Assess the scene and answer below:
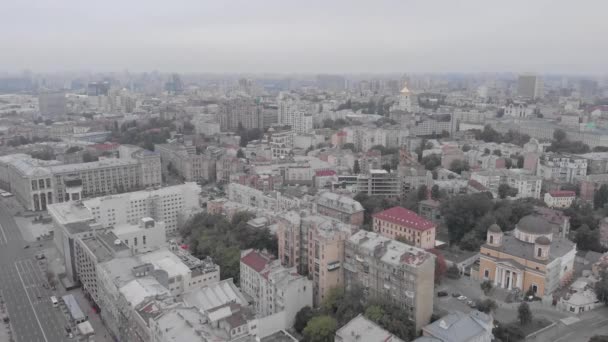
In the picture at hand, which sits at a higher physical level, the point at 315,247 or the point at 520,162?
the point at 315,247

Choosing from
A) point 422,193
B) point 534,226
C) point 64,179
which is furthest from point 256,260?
point 64,179

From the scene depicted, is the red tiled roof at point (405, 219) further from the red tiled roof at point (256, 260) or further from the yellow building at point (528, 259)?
the red tiled roof at point (256, 260)

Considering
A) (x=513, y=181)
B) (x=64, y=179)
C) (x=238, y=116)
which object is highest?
(x=238, y=116)

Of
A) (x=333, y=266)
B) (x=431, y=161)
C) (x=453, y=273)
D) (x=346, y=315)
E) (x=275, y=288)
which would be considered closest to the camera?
(x=346, y=315)

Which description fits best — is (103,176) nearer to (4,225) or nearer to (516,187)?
(4,225)

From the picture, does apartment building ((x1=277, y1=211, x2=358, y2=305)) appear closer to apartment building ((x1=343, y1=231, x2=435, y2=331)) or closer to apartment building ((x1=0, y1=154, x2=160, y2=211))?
apartment building ((x1=343, y1=231, x2=435, y2=331))

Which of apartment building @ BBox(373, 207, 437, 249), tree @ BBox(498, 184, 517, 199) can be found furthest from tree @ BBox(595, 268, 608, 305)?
tree @ BBox(498, 184, 517, 199)

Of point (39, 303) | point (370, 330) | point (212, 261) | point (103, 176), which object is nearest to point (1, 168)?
point (103, 176)

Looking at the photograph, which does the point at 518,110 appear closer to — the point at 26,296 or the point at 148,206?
the point at 148,206
